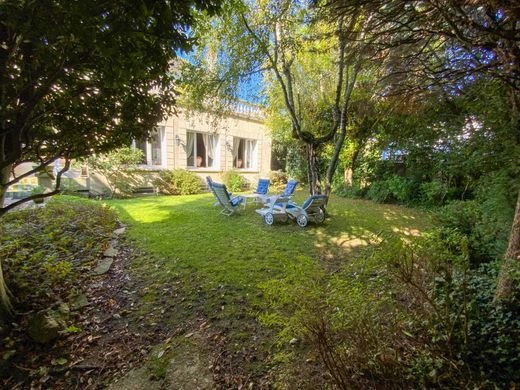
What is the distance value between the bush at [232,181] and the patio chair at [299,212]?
6148 millimetres

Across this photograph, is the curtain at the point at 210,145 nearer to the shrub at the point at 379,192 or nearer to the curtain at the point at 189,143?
the curtain at the point at 189,143

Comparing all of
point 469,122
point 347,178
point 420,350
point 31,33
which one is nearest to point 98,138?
point 31,33

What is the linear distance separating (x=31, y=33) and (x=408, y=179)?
1030cm

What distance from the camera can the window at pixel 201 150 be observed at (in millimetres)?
12234

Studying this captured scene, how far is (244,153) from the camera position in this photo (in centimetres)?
1465

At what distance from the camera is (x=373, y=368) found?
1.50 m

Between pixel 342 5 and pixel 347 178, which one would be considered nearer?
pixel 342 5

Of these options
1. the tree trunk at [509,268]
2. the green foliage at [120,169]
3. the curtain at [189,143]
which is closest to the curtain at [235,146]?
the curtain at [189,143]

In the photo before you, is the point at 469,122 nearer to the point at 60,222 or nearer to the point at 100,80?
the point at 100,80

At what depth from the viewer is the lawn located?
2.63 m

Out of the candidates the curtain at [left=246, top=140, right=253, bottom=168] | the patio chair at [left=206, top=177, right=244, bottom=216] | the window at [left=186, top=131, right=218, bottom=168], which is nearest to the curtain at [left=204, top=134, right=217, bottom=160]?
the window at [left=186, top=131, right=218, bottom=168]

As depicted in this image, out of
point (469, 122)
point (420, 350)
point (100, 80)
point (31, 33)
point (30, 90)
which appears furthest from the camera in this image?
point (469, 122)

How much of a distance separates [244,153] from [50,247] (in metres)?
11.6

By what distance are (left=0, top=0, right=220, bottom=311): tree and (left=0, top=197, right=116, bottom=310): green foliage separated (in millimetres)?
469
